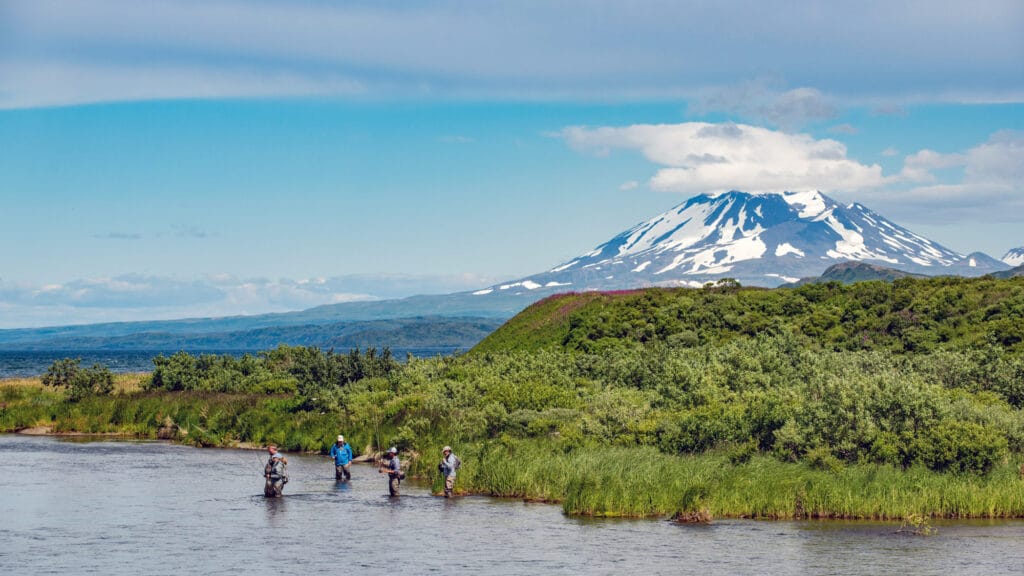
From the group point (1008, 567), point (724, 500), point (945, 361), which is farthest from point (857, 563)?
point (945, 361)

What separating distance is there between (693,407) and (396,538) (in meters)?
17.4

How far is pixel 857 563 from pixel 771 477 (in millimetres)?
8050

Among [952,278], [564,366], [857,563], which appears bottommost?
[857,563]

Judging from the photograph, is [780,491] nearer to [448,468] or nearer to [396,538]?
[448,468]

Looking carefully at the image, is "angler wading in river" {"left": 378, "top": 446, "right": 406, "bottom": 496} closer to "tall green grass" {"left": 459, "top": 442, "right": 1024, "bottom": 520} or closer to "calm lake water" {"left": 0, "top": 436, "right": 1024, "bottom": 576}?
"calm lake water" {"left": 0, "top": 436, "right": 1024, "bottom": 576}

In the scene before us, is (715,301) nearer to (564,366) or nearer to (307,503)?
(564,366)

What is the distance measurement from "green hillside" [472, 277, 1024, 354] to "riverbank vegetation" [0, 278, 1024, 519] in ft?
0.76

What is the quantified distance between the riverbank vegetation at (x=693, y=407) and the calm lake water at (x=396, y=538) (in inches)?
58.8

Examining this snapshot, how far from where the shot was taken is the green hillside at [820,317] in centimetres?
7312

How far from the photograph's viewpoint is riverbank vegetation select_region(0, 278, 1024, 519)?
3862cm

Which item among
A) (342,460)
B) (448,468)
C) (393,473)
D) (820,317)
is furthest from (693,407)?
(820,317)

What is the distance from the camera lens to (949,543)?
1323 inches

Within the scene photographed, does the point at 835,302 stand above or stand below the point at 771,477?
above

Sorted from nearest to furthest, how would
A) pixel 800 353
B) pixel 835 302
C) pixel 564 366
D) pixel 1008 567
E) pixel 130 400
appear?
pixel 1008 567, pixel 800 353, pixel 564 366, pixel 130 400, pixel 835 302
